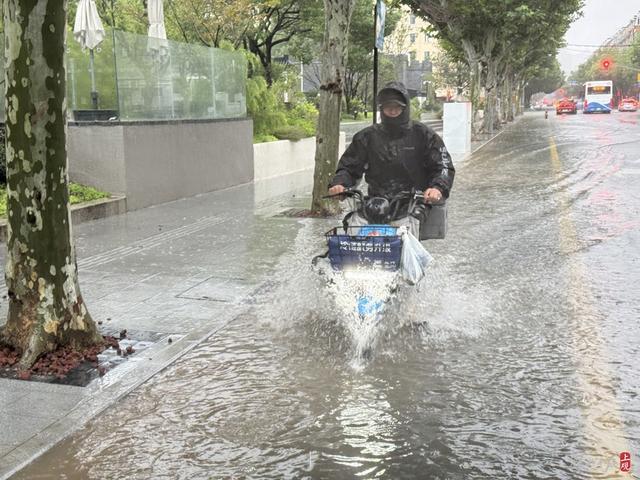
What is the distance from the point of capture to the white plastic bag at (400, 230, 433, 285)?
17.0ft

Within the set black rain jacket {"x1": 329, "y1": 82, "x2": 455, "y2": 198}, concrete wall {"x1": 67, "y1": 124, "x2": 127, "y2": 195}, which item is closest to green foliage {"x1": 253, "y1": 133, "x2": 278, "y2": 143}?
concrete wall {"x1": 67, "y1": 124, "x2": 127, "y2": 195}

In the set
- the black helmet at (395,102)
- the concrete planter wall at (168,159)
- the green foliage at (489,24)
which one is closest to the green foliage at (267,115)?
the concrete planter wall at (168,159)

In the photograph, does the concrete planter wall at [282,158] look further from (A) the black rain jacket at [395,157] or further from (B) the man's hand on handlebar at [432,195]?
(B) the man's hand on handlebar at [432,195]

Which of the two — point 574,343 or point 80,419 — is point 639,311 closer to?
point 574,343

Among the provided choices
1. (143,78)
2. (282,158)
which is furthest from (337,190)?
(282,158)

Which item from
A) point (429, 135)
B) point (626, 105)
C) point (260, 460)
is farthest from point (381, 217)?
point (626, 105)

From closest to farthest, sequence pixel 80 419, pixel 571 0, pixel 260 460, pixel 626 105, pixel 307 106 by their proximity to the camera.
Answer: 1. pixel 260 460
2. pixel 80 419
3. pixel 307 106
4. pixel 571 0
5. pixel 626 105

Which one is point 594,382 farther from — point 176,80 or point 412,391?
point 176,80

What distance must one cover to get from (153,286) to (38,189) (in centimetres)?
251

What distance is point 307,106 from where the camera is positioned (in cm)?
2353

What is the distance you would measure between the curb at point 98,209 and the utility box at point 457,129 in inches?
697

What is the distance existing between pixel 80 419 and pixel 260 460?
1197 millimetres

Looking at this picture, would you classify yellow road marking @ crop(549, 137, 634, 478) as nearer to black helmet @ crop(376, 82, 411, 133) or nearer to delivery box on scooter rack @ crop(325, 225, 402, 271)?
delivery box on scooter rack @ crop(325, 225, 402, 271)
